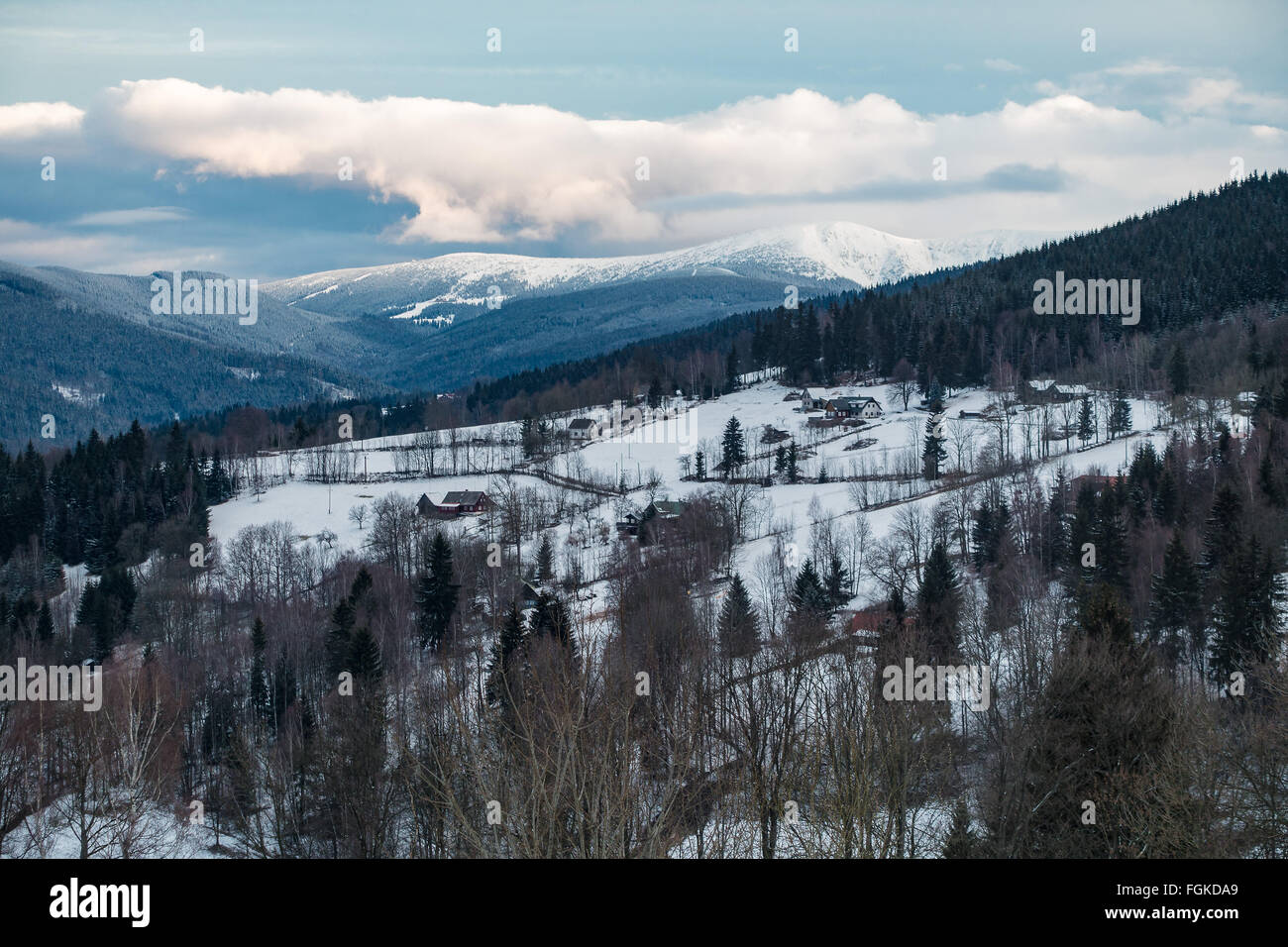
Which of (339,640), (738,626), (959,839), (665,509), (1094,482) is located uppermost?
(1094,482)

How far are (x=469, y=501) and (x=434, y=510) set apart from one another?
10.0ft

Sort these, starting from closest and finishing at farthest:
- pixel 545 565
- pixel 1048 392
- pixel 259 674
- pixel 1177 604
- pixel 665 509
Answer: pixel 1177 604, pixel 259 674, pixel 545 565, pixel 665 509, pixel 1048 392

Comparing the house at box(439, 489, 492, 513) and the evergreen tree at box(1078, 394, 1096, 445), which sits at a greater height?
the evergreen tree at box(1078, 394, 1096, 445)

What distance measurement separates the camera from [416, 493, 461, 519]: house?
256 feet

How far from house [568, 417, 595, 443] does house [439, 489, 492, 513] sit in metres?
22.4

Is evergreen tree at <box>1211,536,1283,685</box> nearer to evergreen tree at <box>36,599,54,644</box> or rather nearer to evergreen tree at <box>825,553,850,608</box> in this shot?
evergreen tree at <box>825,553,850,608</box>

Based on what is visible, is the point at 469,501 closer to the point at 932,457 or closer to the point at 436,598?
the point at 436,598

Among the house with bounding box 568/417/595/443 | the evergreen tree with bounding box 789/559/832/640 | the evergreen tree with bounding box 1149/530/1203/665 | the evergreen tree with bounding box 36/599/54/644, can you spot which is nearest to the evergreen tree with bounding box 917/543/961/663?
the evergreen tree with bounding box 789/559/832/640

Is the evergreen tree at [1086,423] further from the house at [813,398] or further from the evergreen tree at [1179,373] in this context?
the house at [813,398]

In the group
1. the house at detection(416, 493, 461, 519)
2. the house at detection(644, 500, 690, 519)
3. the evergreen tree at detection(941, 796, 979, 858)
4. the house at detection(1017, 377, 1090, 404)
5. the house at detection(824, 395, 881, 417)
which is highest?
the house at detection(1017, 377, 1090, 404)

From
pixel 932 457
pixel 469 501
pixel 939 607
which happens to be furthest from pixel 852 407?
pixel 939 607

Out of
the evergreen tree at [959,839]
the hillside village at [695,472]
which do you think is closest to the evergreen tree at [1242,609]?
the hillside village at [695,472]

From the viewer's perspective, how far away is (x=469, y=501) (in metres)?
80.4
